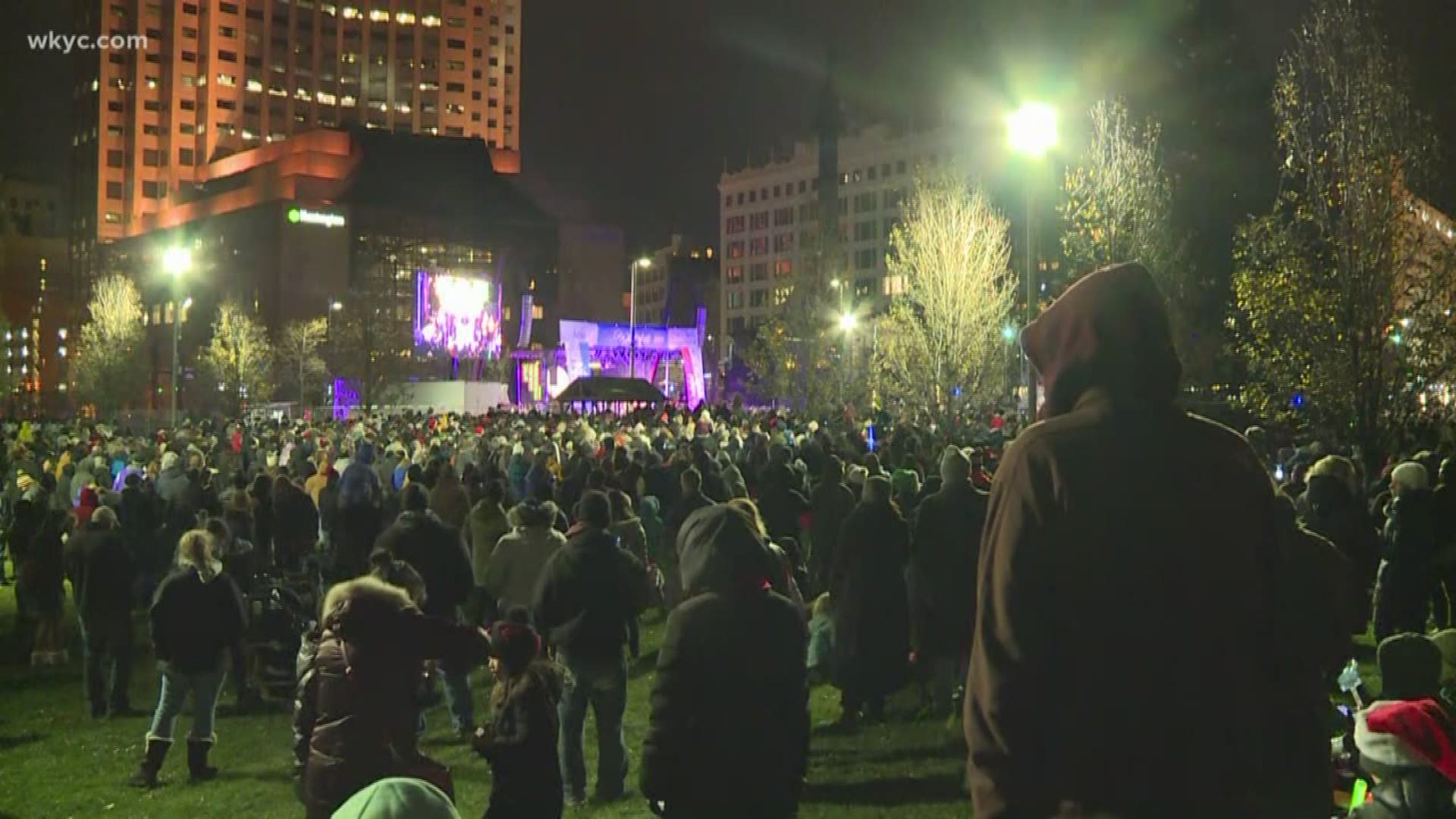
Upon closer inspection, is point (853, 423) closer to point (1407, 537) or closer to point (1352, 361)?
point (1352, 361)

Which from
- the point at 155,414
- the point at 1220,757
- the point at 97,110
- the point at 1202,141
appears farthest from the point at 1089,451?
the point at 97,110

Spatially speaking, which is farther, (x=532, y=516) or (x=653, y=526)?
(x=653, y=526)

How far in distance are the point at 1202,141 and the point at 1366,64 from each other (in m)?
21.1

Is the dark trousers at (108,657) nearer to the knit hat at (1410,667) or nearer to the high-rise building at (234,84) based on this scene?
the knit hat at (1410,667)

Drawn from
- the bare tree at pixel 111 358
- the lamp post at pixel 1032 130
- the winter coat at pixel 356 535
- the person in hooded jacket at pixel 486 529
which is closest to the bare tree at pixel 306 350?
the bare tree at pixel 111 358

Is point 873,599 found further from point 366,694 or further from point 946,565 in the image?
point 366,694

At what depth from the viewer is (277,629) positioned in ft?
35.0

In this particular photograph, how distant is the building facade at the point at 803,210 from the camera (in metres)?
119

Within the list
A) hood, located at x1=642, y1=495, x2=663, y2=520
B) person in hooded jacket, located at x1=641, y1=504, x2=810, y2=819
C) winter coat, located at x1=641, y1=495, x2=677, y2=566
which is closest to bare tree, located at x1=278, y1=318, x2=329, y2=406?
winter coat, located at x1=641, y1=495, x2=677, y2=566

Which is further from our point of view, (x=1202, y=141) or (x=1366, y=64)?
(x=1202, y=141)

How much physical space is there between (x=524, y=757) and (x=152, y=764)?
4.27 meters

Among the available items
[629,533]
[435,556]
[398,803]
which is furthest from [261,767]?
[398,803]

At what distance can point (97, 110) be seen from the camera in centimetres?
14538

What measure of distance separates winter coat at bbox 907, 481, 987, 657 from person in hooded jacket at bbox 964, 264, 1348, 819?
6411mm
